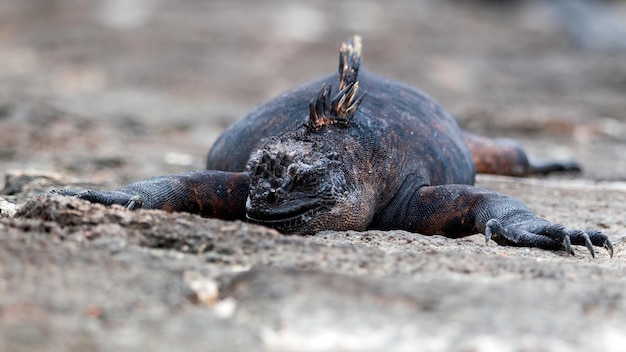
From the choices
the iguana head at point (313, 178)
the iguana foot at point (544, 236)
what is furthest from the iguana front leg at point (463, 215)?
the iguana head at point (313, 178)

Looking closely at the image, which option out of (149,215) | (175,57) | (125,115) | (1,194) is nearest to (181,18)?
(175,57)

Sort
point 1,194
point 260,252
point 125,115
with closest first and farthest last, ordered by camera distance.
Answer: point 260,252
point 1,194
point 125,115

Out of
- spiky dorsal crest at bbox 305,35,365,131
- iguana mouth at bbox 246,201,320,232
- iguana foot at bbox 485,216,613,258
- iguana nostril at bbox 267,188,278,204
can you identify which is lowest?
iguana foot at bbox 485,216,613,258

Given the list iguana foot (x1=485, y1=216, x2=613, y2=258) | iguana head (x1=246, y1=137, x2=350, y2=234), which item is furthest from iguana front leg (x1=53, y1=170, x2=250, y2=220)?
iguana foot (x1=485, y1=216, x2=613, y2=258)

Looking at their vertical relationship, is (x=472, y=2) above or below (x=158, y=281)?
above

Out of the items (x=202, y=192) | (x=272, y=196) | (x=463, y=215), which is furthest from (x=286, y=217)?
(x=463, y=215)

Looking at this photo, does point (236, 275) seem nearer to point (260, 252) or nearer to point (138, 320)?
point (260, 252)

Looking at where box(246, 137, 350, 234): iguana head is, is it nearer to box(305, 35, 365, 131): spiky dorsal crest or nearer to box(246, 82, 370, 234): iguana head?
box(246, 82, 370, 234): iguana head
